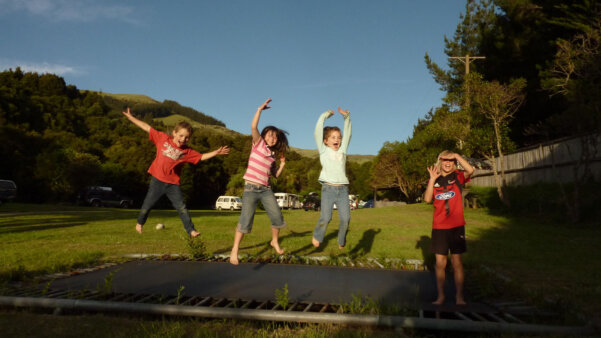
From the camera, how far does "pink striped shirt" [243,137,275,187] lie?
16.6ft

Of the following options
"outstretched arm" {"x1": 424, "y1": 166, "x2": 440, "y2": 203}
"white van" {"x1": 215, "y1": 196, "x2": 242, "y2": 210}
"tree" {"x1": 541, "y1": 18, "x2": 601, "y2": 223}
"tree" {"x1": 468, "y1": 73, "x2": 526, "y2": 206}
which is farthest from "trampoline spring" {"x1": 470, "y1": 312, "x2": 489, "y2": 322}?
"white van" {"x1": 215, "y1": 196, "x2": 242, "y2": 210}

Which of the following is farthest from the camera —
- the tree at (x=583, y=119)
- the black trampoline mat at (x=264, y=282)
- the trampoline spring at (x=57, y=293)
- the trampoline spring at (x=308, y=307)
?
the tree at (x=583, y=119)

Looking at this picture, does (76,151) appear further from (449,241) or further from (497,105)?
(449,241)

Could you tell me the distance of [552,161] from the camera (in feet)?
48.0

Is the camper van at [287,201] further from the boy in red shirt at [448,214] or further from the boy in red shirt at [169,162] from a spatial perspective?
the boy in red shirt at [448,214]

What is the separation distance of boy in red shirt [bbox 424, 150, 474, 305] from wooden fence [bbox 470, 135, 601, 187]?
10213 millimetres

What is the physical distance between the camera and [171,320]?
8.92 ft

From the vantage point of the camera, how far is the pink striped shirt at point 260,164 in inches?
199

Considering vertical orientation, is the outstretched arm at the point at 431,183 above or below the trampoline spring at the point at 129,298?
above

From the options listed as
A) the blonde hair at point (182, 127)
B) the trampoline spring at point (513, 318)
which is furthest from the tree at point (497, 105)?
the trampoline spring at point (513, 318)

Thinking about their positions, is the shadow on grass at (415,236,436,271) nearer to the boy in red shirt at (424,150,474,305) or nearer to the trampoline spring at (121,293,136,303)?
the boy in red shirt at (424,150,474,305)

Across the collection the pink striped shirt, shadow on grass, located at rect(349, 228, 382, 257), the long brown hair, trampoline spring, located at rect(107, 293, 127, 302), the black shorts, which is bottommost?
shadow on grass, located at rect(349, 228, 382, 257)

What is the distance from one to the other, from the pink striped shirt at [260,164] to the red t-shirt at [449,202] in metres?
2.22

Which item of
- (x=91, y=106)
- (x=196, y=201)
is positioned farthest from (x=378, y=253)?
(x=91, y=106)
